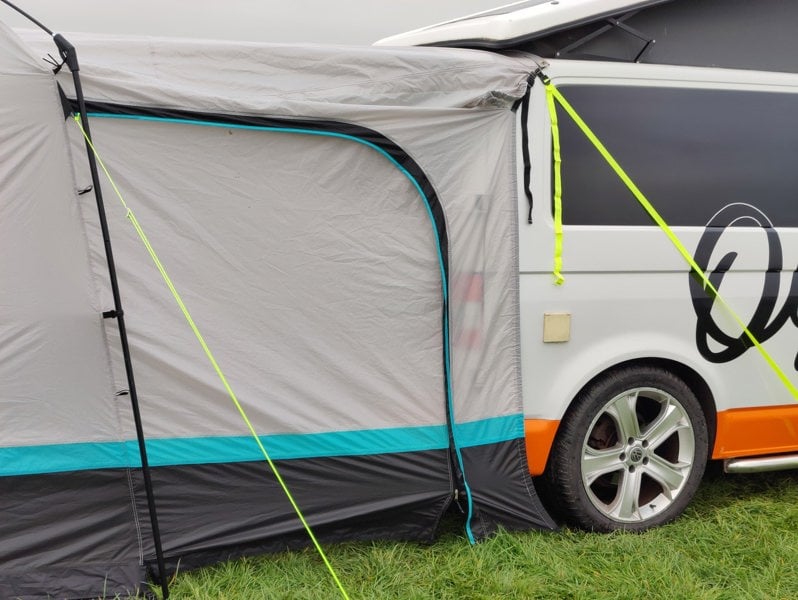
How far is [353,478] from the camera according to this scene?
3.20 metres

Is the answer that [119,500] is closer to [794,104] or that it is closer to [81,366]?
[81,366]

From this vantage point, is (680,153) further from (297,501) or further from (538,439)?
(297,501)

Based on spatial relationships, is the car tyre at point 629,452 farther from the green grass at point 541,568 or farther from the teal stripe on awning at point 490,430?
the teal stripe on awning at point 490,430

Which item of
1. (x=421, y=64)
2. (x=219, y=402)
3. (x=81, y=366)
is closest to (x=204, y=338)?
(x=219, y=402)

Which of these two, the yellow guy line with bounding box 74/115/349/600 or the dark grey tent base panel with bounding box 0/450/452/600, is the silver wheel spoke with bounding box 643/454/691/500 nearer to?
the dark grey tent base panel with bounding box 0/450/452/600

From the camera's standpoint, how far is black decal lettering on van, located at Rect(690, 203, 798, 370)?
3.57 meters

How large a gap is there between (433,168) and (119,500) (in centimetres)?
174

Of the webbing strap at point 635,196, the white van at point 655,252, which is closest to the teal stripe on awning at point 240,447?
the white van at point 655,252

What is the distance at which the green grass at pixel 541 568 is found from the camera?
2.93 meters

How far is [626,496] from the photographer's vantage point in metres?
3.54

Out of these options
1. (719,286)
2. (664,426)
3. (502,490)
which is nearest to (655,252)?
(719,286)

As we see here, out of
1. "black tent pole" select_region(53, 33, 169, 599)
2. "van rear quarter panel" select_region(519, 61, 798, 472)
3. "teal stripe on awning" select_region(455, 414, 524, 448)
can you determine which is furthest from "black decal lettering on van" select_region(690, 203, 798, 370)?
"black tent pole" select_region(53, 33, 169, 599)

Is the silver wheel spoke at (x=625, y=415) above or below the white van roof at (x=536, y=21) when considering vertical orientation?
below

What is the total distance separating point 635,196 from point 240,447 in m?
1.97
